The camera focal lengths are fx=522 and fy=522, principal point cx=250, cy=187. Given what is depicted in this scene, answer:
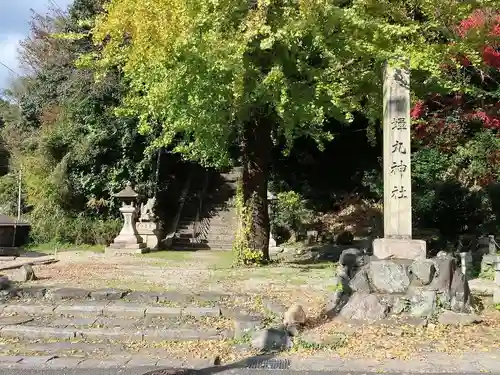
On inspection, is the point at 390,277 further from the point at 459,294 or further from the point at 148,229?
the point at 148,229

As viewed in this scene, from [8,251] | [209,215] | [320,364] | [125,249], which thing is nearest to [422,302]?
[320,364]

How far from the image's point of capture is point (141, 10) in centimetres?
888

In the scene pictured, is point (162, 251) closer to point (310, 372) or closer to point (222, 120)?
point (222, 120)

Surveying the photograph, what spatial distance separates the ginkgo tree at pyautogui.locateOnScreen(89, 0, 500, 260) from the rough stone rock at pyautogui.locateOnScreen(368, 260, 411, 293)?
10.3 feet

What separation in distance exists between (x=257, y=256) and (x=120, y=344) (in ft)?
19.5

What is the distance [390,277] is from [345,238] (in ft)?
31.7

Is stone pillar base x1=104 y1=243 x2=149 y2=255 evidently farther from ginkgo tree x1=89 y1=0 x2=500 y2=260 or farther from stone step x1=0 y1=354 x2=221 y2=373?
stone step x1=0 y1=354 x2=221 y2=373

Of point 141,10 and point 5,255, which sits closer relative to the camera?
point 141,10

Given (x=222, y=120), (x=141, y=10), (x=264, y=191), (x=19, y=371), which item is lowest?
(x=19, y=371)

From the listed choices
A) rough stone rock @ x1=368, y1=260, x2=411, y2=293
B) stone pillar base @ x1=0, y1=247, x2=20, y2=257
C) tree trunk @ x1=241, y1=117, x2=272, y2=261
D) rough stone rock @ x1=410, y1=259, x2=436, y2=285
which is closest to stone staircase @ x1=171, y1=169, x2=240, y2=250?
stone pillar base @ x1=0, y1=247, x2=20, y2=257

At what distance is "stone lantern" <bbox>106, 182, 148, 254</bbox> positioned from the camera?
642 inches

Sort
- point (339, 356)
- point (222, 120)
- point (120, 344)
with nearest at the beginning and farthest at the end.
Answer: point (339, 356)
point (120, 344)
point (222, 120)

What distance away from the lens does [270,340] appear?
5.96 meters

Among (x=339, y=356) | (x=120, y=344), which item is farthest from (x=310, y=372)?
(x=120, y=344)
